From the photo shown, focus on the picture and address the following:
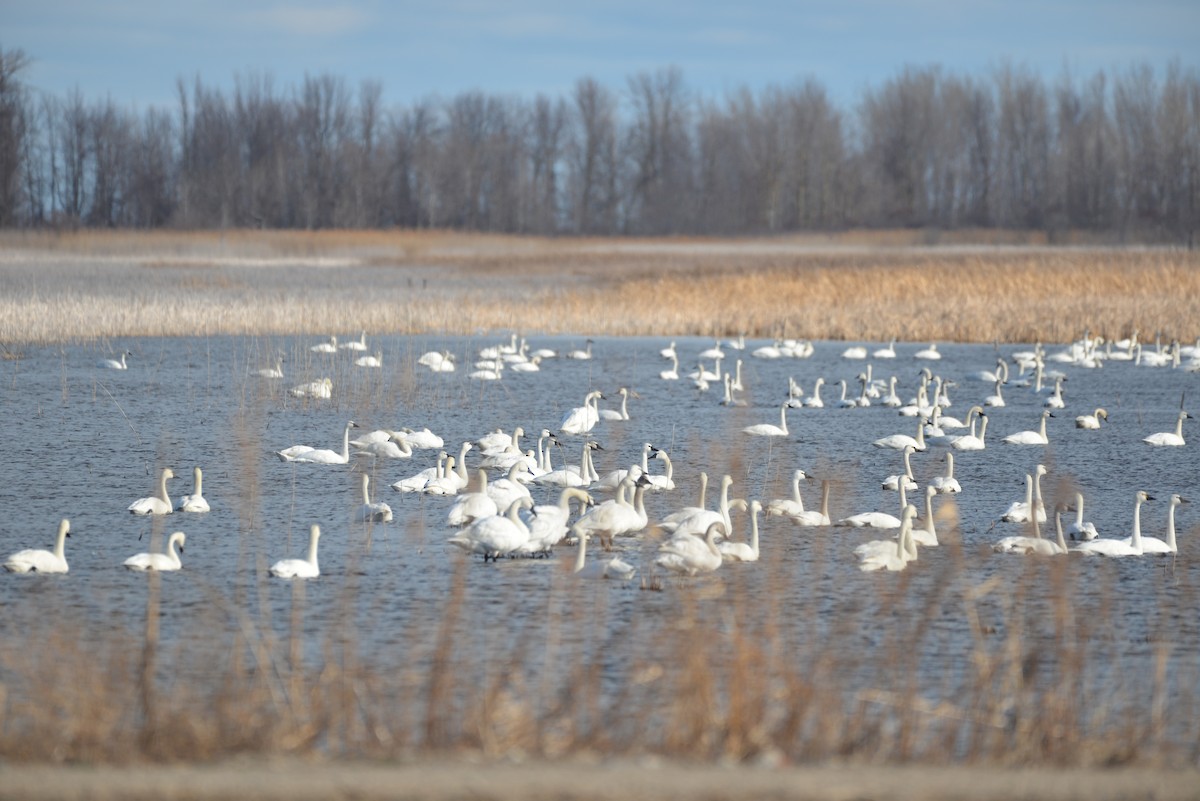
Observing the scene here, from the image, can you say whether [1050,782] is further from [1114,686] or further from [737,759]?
A: [1114,686]

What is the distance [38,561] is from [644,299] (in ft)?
68.4

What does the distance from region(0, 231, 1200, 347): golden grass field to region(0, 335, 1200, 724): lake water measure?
2.62m

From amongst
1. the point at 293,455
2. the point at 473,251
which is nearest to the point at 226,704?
the point at 293,455

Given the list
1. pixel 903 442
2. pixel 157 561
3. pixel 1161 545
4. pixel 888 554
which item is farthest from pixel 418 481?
pixel 1161 545

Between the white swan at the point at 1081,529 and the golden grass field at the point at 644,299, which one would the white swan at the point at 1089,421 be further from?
the golden grass field at the point at 644,299

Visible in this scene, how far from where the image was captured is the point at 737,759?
4.80 metres

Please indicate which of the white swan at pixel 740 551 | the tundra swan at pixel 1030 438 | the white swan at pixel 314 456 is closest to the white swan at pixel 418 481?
the white swan at pixel 314 456

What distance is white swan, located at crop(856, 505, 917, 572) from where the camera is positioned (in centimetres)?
816

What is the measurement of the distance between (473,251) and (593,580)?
43384mm

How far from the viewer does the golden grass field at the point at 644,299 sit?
23.8m

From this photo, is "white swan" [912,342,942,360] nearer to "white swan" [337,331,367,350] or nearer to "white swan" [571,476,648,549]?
"white swan" [337,331,367,350]

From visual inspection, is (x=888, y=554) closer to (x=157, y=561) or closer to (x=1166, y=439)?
(x=157, y=561)

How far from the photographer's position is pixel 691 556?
26.0 ft

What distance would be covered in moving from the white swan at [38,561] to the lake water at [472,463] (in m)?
0.10
